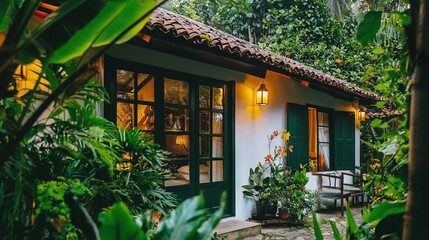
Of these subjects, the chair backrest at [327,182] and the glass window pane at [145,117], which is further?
the chair backrest at [327,182]

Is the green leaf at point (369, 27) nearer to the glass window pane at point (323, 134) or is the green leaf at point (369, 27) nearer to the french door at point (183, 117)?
the french door at point (183, 117)

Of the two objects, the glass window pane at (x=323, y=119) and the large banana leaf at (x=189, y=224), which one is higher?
the glass window pane at (x=323, y=119)

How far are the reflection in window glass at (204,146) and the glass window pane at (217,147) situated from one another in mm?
139

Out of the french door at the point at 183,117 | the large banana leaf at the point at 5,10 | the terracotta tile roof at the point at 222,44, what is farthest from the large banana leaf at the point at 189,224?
the french door at the point at 183,117

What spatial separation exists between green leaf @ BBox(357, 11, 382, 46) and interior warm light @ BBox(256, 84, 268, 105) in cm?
531

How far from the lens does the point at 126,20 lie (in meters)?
1.49

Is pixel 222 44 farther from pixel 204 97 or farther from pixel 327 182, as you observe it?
pixel 327 182

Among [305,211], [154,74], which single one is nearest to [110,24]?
[154,74]

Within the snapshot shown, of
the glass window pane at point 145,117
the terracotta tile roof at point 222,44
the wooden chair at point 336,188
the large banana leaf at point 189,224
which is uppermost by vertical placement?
the terracotta tile roof at point 222,44

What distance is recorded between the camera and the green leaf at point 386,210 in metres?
1.37

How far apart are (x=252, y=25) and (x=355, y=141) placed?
618 cm

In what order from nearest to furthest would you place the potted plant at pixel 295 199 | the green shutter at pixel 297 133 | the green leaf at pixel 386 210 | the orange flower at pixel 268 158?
the green leaf at pixel 386 210
the potted plant at pixel 295 199
the orange flower at pixel 268 158
the green shutter at pixel 297 133

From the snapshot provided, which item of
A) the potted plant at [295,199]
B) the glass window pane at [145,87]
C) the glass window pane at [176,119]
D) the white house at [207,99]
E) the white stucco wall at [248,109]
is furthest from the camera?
the potted plant at [295,199]

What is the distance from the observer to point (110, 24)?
147 cm
